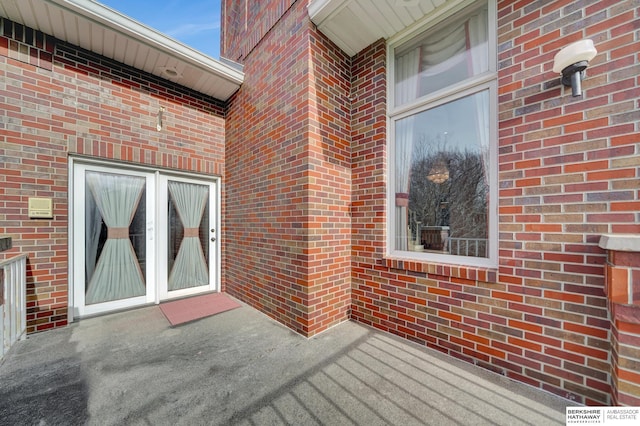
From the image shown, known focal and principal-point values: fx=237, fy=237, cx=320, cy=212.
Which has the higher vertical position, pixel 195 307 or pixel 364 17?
pixel 364 17

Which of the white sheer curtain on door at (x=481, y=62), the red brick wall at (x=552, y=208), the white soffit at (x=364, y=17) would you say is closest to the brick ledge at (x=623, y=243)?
the red brick wall at (x=552, y=208)

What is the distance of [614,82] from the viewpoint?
4.76 feet

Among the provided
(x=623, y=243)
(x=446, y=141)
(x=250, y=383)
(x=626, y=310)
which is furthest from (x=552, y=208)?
(x=250, y=383)

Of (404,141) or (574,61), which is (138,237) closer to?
(404,141)

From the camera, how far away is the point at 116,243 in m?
3.08

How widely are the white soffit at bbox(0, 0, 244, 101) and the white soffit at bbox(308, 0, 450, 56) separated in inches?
60.7

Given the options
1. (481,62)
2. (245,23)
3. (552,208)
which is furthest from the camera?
(245,23)

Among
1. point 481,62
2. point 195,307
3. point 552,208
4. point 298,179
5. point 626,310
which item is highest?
point 481,62

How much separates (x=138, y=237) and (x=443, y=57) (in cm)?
421

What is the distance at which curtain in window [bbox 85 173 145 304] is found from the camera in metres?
2.96

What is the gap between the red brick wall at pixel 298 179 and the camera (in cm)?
243

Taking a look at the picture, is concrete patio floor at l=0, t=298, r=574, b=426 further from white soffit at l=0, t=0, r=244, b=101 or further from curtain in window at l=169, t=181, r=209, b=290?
white soffit at l=0, t=0, r=244, b=101

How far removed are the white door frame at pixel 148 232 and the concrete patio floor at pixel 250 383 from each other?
58 cm

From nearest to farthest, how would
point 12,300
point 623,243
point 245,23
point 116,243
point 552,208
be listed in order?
point 623,243, point 552,208, point 12,300, point 116,243, point 245,23
